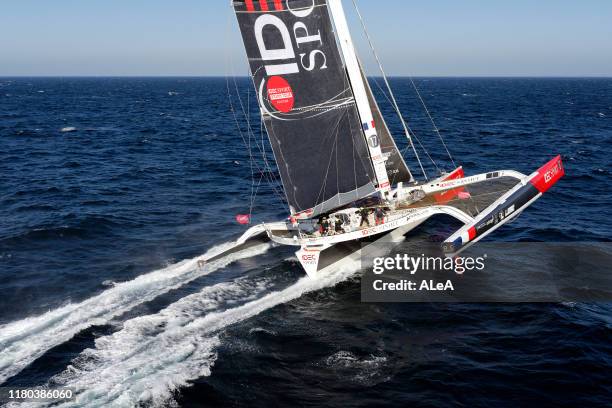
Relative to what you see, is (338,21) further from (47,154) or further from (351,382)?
(47,154)

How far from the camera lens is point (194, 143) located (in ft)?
187

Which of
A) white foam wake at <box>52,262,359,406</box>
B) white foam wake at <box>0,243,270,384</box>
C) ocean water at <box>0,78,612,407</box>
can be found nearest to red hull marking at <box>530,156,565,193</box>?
ocean water at <box>0,78,612,407</box>

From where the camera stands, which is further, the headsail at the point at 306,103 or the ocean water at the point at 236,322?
the headsail at the point at 306,103

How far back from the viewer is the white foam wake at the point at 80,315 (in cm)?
1552

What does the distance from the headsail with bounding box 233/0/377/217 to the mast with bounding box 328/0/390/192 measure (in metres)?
0.31

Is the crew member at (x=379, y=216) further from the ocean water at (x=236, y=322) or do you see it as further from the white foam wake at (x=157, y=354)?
the white foam wake at (x=157, y=354)

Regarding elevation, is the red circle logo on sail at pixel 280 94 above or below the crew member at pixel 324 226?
above

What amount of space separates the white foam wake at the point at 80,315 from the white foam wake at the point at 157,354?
1289mm

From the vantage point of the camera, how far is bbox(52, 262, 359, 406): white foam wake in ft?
44.6

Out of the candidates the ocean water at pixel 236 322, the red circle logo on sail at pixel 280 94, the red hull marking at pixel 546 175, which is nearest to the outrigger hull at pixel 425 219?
the red hull marking at pixel 546 175

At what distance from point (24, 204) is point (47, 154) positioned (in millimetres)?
19089

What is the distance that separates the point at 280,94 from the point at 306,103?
3.53 feet

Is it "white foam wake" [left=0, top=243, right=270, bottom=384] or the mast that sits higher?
the mast

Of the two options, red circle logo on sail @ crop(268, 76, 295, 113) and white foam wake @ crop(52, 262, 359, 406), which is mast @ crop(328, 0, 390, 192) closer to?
red circle logo on sail @ crop(268, 76, 295, 113)
